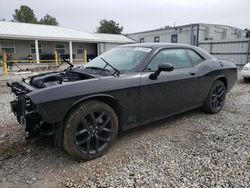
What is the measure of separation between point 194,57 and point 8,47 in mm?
20000

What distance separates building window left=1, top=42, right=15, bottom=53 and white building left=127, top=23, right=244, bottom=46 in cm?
1448

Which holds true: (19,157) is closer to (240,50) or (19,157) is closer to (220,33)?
(240,50)

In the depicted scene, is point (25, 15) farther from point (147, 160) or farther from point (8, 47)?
point (147, 160)

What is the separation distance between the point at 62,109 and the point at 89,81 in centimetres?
49

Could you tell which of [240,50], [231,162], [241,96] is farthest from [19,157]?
[240,50]

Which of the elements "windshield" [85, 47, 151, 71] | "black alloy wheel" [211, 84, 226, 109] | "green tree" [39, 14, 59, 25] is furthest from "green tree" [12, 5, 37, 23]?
"black alloy wheel" [211, 84, 226, 109]

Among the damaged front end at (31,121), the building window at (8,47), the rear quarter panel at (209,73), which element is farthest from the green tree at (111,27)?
the damaged front end at (31,121)

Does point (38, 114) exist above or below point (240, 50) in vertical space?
below

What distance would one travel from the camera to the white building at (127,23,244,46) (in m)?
18.8

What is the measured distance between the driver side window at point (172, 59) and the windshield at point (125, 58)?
7.6 inches

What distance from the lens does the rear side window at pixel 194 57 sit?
389 cm

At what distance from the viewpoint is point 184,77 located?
352 centimetres

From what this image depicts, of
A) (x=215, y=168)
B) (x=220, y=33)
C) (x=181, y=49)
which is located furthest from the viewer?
(x=220, y=33)

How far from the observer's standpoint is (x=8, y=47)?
62.9 feet
